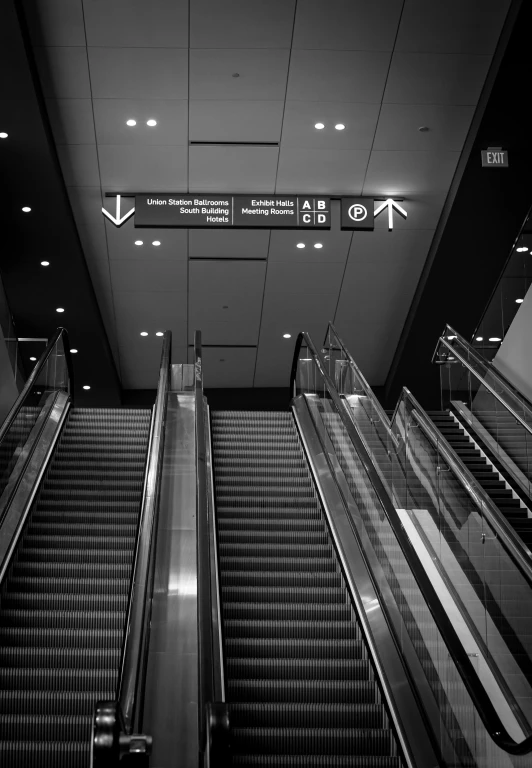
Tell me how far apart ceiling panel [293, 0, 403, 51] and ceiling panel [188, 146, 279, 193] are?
6.92ft

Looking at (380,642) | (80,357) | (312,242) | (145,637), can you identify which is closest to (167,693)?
(145,637)

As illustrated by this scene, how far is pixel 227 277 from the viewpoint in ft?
49.9

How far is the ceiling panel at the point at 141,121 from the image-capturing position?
35.7 ft

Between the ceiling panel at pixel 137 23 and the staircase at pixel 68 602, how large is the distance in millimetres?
4645

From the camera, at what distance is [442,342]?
39.0ft

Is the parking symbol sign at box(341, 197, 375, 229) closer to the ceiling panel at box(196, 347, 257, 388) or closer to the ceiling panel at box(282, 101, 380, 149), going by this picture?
the ceiling panel at box(282, 101, 380, 149)

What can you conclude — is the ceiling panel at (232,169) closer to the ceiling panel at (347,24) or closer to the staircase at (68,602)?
the ceiling panel at (347,24)

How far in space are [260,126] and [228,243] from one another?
3.04 meters

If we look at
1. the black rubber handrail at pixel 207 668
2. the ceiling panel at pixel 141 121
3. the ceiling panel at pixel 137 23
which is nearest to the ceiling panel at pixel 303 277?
the ceiling panel at pixel 141 121

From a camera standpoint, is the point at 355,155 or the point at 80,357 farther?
the point at 80,357

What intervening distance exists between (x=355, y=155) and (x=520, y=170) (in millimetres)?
2262

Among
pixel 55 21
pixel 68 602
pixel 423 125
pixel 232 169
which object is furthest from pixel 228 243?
Result: pixel 68 602

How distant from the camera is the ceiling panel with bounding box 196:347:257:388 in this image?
18.6m

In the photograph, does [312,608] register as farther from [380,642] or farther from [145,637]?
[145,637]
